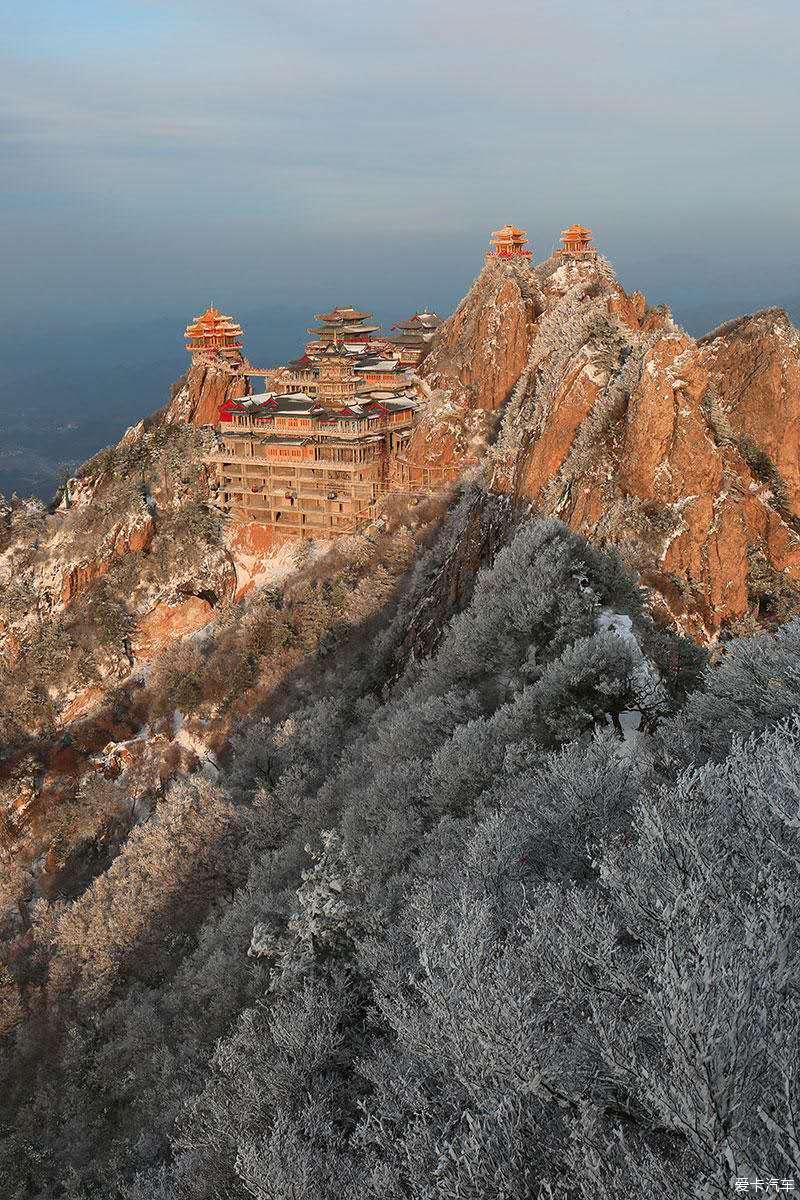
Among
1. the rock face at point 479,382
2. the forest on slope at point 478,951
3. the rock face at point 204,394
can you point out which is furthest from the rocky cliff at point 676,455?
the rock face at point 204,394

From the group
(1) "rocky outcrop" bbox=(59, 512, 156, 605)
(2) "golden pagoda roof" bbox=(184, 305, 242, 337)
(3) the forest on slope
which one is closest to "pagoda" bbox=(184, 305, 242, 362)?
(2) "golden pagoda roof" bbox=(184, 305, 242, 337)

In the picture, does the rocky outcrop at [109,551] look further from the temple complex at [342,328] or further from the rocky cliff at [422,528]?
the temple complex at [342,328]

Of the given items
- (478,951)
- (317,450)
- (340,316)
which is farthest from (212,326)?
(478,951)

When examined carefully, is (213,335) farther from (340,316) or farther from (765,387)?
(765,387)

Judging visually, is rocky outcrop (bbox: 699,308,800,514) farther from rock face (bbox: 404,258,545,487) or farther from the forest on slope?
rock face (bbox: 404,258,545,487)

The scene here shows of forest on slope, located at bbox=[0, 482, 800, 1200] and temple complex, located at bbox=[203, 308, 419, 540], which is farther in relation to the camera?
temple complex, located at bbox=[203, 308, 419, 540]

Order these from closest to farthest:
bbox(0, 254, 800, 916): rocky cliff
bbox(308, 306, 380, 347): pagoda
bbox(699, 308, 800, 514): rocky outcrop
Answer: bbox(0, 254, 800, 916): rocky cliff
bbox(699, 308, 800, 514): rocky outcrop
bbox(308, 306, 380, 347): pagoda

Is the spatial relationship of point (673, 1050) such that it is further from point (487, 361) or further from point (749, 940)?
point (487, 361)

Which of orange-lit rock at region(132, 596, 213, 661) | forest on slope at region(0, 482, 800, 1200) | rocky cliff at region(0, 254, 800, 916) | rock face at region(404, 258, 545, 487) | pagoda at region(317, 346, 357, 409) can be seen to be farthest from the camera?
pagoda at region(317, 346, 357, 409)
